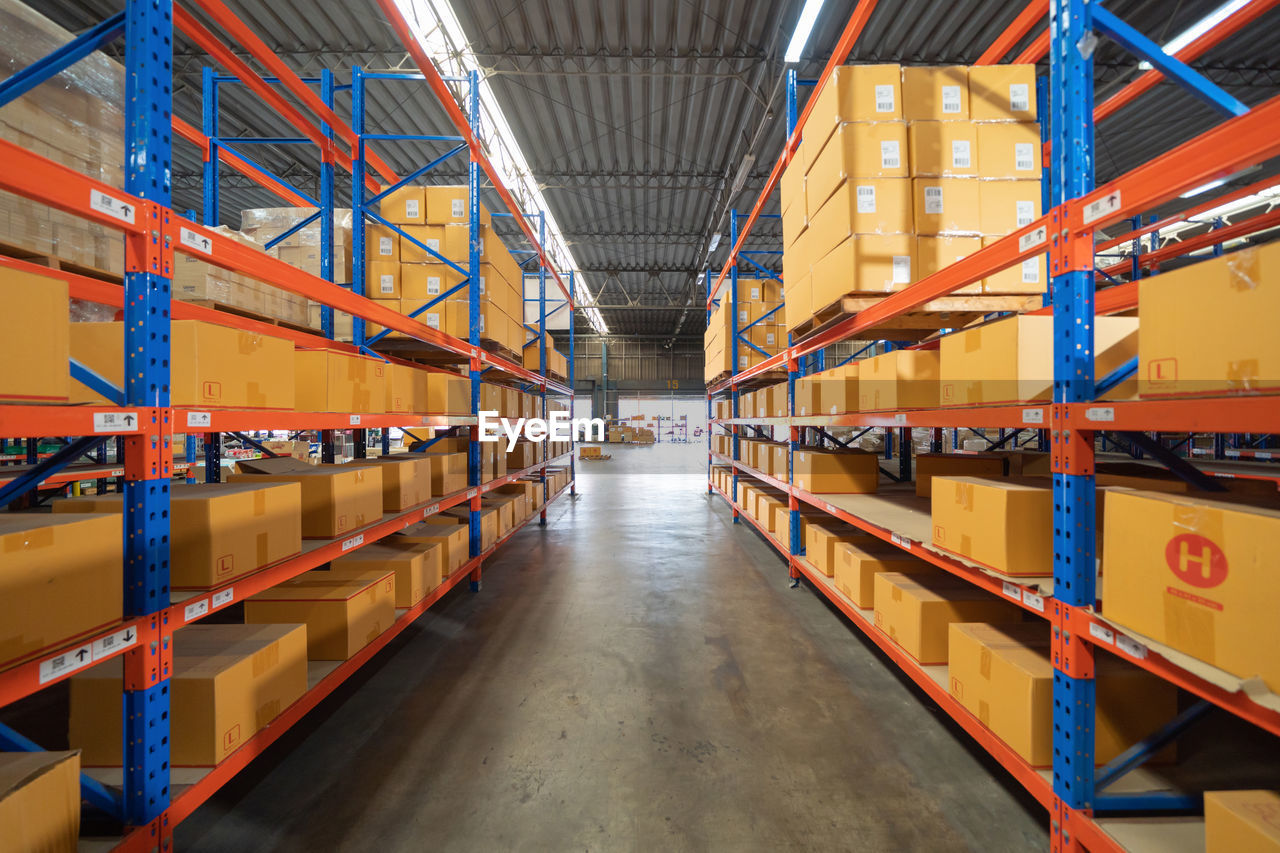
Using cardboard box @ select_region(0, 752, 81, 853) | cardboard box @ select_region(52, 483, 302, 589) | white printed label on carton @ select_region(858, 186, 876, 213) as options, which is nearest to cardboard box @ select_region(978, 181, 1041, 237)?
white printed label on carton @ select_region(858, 186, 876, 213)

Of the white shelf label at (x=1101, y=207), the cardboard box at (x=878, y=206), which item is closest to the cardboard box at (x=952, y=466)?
the cardboard box at (x=878, y=206)

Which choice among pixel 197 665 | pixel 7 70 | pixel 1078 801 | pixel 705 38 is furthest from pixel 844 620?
pixel 705 38

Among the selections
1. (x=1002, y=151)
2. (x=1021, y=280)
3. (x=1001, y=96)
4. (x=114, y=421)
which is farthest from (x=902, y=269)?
(x=114, y=421)

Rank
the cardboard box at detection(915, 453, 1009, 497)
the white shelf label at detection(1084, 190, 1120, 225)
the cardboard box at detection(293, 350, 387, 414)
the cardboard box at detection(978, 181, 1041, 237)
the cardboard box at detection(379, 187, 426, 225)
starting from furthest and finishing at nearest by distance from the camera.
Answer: the cardboard box at detection(379, 187, 426, 225) < the cardboard box at detection(915, 453, 1009, 497) < the cardboard box at detection(978, 181, 1041, 237) < the cardboard box at detection(293, 350, 387, 414) < the white shelf label at detection(1084, 190, 1120, 225)

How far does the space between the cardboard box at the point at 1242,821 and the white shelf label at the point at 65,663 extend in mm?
2880

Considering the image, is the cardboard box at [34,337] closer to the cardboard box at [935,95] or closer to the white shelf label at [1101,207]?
the white shelf label at [1101,207]

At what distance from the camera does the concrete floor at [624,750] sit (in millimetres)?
1945

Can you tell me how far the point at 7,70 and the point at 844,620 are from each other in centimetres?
520

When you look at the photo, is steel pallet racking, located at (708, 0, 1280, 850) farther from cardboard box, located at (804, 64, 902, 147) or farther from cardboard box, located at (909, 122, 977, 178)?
cardboard box, located at (804, 64, 902, 147)

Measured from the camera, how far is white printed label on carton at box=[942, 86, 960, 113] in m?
3.01

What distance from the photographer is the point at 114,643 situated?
58.2 inches

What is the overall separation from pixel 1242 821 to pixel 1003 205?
2923 mm

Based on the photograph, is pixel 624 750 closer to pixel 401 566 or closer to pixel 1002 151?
pixel 401 566

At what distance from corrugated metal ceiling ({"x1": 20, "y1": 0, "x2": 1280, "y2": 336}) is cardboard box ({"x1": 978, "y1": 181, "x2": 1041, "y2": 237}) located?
4254 millimetres
